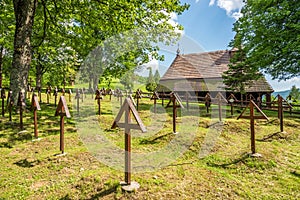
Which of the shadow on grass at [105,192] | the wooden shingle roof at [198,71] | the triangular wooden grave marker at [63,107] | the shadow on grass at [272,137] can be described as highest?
the wooden shingle roof at [198,71]

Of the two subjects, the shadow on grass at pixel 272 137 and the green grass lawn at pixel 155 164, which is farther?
the shadow on grass at pixel 272 137

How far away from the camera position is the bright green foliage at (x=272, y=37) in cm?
1307

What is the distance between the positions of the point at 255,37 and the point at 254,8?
2.11 meters

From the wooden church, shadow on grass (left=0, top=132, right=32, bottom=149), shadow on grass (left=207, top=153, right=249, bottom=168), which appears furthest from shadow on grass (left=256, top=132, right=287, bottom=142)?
the wooden church

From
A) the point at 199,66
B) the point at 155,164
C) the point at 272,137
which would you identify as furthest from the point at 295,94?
the point at 155,164

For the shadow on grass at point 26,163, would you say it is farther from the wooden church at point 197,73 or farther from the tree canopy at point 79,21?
Result: the wooden church at point 197,73

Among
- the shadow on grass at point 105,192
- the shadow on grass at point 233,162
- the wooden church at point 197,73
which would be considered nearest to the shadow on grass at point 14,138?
the shadow on grass at point 105,192

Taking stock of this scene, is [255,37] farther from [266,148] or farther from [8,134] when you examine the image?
[8,134]

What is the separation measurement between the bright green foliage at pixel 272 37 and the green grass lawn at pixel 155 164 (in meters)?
7.55

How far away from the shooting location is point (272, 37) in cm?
1358

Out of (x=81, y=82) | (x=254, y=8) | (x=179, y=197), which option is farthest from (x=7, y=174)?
(x=254, y=8)

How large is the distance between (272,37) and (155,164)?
12.9 metres

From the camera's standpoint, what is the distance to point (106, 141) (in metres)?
6.69

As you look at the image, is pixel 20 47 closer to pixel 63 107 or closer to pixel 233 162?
pixel 63 107
